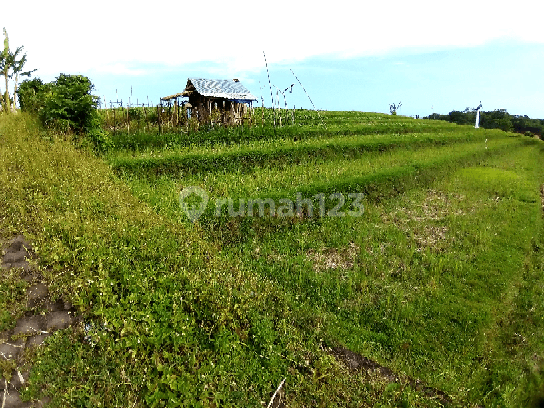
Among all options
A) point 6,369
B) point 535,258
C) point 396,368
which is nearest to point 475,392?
point 396,368

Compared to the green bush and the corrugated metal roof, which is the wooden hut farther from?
the green bush

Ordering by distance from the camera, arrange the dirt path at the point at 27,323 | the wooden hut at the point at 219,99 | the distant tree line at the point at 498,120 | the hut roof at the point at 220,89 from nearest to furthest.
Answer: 1. the dirt path at the point at 27,323
2. the wooden hut at the point at 219,99
3. the hut roof at the point at 220,89
4. the distant tree line at the point at 498,120

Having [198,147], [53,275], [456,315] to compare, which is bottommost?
[456,315]

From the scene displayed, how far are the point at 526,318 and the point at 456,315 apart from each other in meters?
1.66

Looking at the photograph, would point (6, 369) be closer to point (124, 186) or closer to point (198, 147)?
point (124, 186)

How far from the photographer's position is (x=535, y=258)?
10539 mm

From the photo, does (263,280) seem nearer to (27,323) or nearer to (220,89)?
(27,323)

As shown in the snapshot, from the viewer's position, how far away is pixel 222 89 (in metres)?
22.0

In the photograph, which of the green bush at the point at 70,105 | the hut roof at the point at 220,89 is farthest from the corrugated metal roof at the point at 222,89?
the green bush at the point at 70,105

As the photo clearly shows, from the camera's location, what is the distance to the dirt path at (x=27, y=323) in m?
5.07

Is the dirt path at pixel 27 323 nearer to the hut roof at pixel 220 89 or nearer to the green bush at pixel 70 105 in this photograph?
the green bush at pixel 70 105

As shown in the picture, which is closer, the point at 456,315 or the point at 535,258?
the point at 456,315

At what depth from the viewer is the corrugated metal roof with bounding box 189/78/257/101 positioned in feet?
68.9

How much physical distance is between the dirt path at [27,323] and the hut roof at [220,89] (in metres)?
15.2
